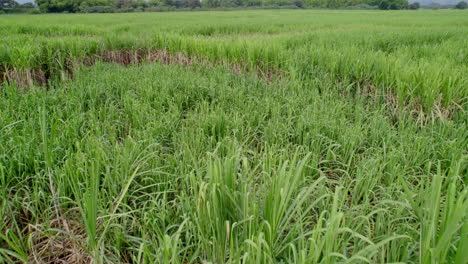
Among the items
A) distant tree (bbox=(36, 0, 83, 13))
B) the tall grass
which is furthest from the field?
distant tree (bbox=(36, 0, 83, 13))

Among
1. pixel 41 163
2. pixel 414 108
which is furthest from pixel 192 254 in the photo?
pixel 414 108

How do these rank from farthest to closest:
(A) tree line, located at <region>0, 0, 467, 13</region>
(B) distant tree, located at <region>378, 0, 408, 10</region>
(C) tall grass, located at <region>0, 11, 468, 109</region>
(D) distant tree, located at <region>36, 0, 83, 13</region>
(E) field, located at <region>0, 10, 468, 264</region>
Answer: (B) distant tree, located at <region>378, 0, 408, 10</region>, (A) tree line, located at <region>0, 0, 467, 13</region>, (D) distant tree, located at <region>36, 0, 83, 13</region>, (C) tall grass, located at <region>0, 11, 468, 109</region>, (E) field, located at <region>0, 10, 468, 264</region>

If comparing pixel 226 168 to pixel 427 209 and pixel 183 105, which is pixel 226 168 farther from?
pixel 183 105

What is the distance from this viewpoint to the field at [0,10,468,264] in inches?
44.9

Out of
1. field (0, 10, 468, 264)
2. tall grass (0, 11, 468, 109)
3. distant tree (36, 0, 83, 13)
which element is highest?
distant tree (36, 0, 83, 13)

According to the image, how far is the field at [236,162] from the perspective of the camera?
1140mm

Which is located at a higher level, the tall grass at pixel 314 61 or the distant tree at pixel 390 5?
the distant tree at pixel 390 5

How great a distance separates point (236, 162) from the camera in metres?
1.40

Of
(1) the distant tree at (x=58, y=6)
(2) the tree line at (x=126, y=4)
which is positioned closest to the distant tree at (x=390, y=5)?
(2) the tree line at (x=126, y=4)

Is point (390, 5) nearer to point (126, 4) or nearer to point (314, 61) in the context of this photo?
point (126, 4)

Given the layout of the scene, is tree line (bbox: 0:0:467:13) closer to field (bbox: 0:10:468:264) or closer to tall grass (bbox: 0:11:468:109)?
tall grass (bbox: 0:11:468:109)

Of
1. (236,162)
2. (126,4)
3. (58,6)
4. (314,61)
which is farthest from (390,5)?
(236,162)

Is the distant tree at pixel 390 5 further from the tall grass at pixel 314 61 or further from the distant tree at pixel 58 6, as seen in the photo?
the tall grass at pixel 314 61

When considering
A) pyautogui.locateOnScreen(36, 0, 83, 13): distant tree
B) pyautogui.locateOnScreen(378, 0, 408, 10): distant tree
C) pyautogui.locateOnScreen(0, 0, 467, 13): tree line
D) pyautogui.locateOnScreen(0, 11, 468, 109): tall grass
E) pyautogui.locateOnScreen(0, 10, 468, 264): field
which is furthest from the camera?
pyautogui.locateOnScreen(378, 0, 408, 10): distant tree
